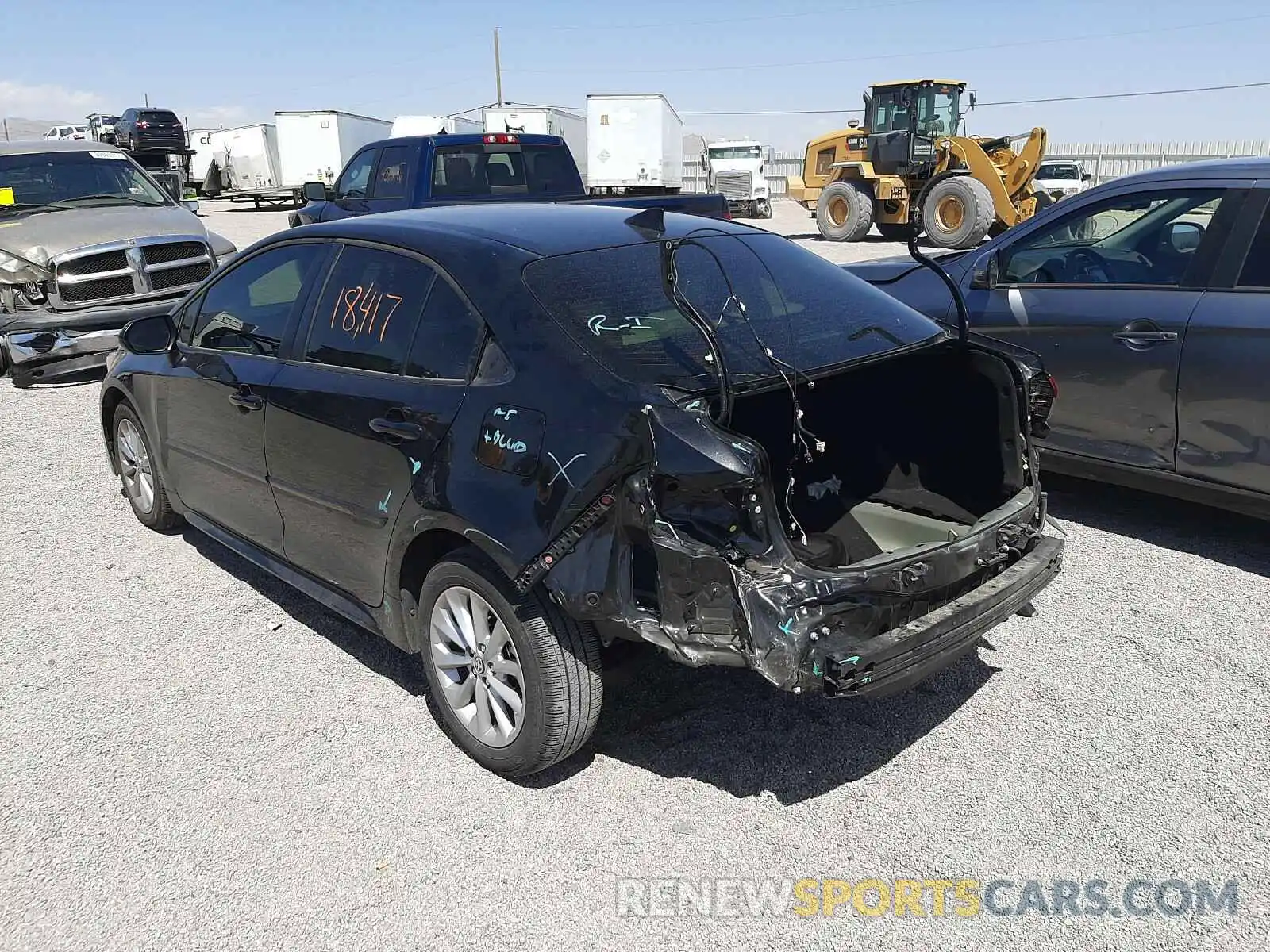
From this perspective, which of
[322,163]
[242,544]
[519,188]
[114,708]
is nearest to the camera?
[114,708]

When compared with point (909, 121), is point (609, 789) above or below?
below

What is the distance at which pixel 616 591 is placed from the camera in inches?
106

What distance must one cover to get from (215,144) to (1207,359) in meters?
37.0

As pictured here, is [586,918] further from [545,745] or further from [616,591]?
[616,591]

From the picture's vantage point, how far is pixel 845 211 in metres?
20.6

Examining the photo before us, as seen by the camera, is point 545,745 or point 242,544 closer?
point 545,745

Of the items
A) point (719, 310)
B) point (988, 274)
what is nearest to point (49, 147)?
point (988, 274)

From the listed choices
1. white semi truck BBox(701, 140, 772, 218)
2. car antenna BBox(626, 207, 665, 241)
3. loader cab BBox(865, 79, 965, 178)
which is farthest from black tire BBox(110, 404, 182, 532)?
white semi truck BBox(701, 140, 772, 218)

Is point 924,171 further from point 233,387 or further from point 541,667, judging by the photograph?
point 541,667

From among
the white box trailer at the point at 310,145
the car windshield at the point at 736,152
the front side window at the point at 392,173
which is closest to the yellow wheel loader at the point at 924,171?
the front side window at the point at 392,173

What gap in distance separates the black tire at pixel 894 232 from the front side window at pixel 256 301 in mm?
18385

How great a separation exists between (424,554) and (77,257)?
6.76m

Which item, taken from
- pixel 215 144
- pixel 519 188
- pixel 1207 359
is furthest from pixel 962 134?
pixel 215 144

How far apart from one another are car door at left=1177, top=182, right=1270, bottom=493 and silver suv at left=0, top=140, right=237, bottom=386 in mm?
7707
